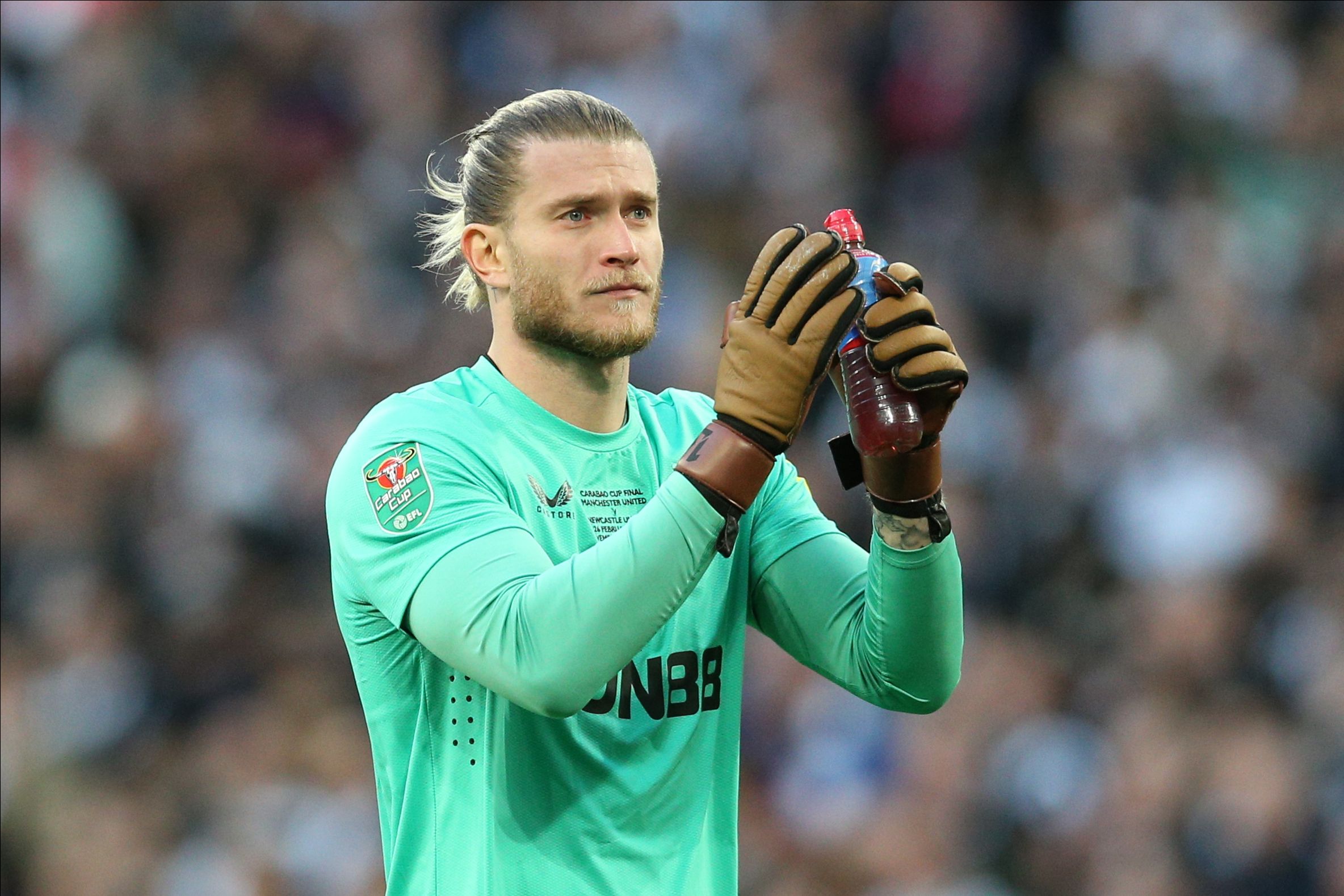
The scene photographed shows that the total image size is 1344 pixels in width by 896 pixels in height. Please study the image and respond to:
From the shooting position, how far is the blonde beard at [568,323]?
9.30ft

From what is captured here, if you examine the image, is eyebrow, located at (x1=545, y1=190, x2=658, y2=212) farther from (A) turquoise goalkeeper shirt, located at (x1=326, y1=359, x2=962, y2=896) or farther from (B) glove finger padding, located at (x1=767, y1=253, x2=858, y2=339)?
(B) glove finger padding, located at (x1=767, y1=253, x2=858, y2=339)

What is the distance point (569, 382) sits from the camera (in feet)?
9.53

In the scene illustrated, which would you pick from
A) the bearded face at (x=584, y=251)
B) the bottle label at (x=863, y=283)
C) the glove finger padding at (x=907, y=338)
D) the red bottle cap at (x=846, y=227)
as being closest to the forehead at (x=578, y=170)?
the bearded face at (x=584, y=251)

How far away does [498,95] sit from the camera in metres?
8.73

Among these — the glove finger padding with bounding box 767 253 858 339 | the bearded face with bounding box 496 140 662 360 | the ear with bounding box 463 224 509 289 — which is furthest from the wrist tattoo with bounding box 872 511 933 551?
the ear with bounding box 463 224 509 289

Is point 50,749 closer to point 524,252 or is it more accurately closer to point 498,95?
point 498,95

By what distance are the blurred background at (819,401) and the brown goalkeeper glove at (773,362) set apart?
3785mm

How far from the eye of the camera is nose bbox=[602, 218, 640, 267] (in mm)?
2822

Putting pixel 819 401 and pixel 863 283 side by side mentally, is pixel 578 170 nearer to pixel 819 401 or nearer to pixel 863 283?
pixel 863 283

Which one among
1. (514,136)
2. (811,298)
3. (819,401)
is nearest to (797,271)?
(811,298)

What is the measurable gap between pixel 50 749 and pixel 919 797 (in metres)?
3.52

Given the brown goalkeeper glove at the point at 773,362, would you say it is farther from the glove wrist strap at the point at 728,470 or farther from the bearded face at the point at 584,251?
the bearded face at the point at 584,251

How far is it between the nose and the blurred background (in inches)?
141

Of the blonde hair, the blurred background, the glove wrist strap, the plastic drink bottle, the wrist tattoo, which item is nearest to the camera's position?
the glove wrist strap
